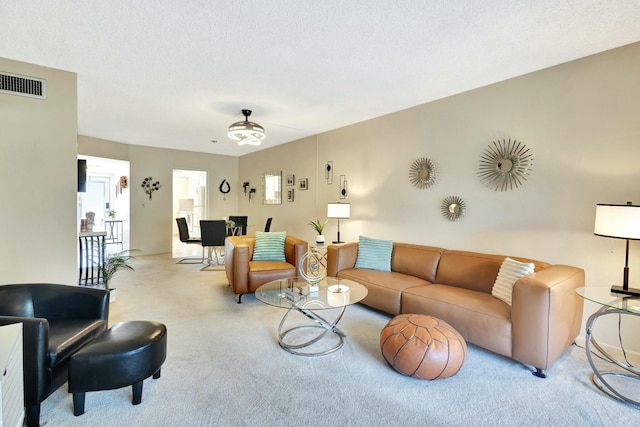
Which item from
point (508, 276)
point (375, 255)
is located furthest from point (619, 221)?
point (375, 255)

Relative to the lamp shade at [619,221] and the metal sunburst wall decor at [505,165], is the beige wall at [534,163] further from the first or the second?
the lamp shade at [619,221]

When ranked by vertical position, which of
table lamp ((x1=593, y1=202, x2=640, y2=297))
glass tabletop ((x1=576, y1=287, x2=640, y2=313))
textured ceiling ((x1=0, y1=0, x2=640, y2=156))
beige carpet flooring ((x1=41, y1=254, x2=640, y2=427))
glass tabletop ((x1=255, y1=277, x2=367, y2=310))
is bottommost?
beige carpet flooring ((x1=41, y1=254, x2=640, y2=427))

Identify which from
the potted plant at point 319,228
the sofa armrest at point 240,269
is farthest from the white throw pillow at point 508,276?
the sofa armrest at point 240,269

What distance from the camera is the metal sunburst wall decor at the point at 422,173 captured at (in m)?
3.84

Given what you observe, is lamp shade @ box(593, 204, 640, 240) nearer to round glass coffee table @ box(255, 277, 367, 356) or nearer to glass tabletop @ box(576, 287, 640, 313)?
glass tabletop @ box(576, 287, 640, 313)

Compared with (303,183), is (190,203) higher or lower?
lower

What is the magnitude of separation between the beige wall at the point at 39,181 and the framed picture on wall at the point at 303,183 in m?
3.61

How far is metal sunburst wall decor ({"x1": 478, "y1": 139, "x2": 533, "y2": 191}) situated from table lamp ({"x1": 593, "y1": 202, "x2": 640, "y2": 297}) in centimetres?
91

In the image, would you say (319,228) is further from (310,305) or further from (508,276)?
(508,276)

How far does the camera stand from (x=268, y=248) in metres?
4.23

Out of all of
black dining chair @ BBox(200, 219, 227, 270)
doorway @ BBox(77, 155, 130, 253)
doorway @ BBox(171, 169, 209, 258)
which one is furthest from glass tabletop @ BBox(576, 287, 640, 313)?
doorway @ BBox(77, 155, 130, 253)

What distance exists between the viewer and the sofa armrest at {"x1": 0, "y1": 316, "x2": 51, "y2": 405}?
1.56 metres

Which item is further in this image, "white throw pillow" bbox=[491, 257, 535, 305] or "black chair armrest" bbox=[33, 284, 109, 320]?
"white throw pillow" bbox=[491, 257, 535, 305]

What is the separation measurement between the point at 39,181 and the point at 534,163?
4859 millimetres
